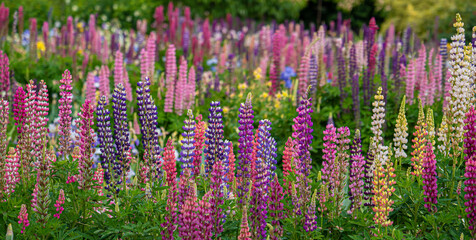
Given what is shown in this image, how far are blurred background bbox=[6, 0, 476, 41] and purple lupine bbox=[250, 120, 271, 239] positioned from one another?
506 inches

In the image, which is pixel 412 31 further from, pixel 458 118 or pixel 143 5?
pixel 143 5

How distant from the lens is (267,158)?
362cm

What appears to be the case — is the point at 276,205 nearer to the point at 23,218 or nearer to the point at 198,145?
the point at 198,145

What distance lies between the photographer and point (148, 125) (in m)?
3.76

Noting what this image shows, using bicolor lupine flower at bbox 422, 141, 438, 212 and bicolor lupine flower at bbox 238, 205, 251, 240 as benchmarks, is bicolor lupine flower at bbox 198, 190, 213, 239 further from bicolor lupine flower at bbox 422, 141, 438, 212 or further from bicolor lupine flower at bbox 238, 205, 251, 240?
bicolor lupine flower at bbox 422, 141, 438, 212

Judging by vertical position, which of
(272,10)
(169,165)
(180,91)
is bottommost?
(169,165)

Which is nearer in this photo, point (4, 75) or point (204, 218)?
point (204, 218)

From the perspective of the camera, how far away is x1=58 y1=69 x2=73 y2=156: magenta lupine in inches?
159

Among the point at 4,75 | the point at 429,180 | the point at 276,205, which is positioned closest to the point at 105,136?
the point at 276,205

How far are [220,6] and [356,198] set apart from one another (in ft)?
50.4

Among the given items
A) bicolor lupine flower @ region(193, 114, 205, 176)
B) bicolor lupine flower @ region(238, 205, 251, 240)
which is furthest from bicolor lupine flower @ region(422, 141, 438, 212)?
bicolor lupine flower @ region(193, 114, 205, 176)

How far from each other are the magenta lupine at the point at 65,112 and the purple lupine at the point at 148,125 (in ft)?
1.92

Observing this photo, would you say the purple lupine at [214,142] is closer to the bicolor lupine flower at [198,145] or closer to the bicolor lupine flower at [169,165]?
the bicolor lupine flower at [198,145]

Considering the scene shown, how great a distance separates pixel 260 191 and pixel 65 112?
159 centimetres
